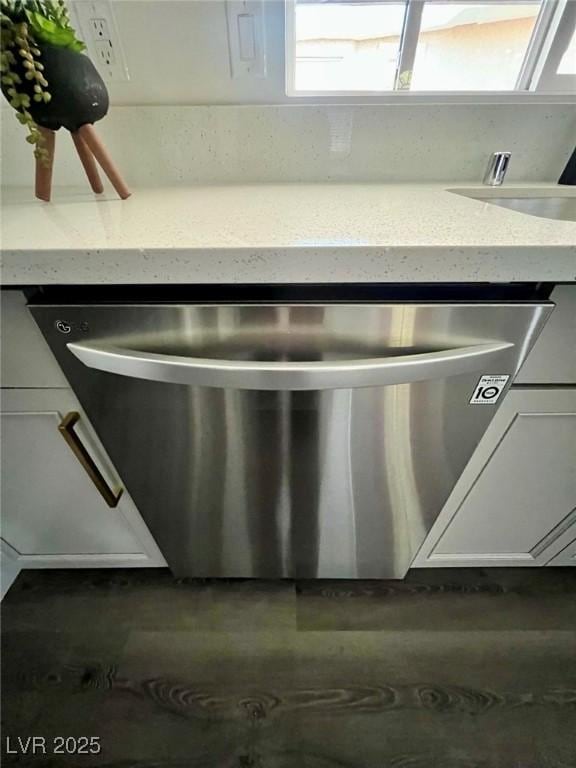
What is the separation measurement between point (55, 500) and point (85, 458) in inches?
8.4

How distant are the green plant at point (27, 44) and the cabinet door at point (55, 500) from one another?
47cm

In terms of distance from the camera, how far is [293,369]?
442 mm

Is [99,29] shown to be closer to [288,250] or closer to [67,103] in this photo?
[67,103]

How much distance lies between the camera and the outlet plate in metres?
0.73

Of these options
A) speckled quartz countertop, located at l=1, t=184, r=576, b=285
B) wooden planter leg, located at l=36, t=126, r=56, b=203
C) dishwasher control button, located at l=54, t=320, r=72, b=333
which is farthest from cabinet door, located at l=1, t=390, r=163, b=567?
wooden planter leg, located at l=36, t=126, r=56, b=203

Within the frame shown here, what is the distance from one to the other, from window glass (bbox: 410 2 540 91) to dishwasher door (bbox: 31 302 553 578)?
2.89 feet

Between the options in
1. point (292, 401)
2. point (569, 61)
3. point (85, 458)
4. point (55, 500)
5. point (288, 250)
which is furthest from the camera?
point (569, 61)

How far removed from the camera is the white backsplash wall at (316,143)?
0.84 metres

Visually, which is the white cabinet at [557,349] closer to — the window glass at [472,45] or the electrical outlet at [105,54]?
the window glass at [472,45]

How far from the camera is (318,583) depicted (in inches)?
40.8

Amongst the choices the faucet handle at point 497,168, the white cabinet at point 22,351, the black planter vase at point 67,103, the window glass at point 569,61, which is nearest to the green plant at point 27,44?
the black planter vase at point 67,103

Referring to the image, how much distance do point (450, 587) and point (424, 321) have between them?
0.96 meters

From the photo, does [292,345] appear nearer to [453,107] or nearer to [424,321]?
[424,321]

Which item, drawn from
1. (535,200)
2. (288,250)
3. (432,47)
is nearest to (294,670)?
(288,250)
